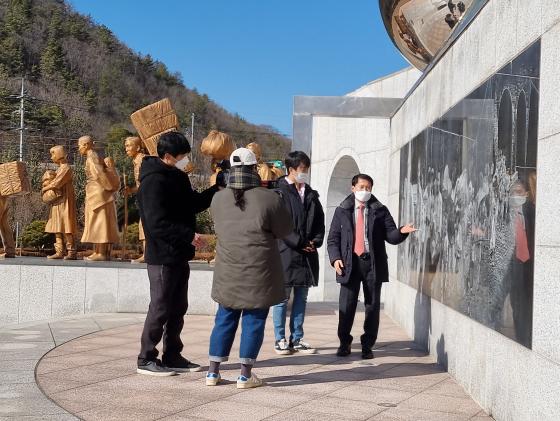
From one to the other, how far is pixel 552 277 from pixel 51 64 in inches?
2800

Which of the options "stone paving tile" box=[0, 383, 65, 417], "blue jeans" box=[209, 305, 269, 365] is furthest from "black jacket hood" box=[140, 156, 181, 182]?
"stone paving tile" box=[0, 383, 65, 417]

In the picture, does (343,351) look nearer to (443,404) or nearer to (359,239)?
(359,239)

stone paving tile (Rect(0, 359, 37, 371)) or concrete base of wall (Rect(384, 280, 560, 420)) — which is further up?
concrete base of wall (Rect(384, 280, 560, 420))

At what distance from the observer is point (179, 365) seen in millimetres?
Result: 6008

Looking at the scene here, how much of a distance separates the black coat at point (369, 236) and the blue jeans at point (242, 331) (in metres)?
1.74

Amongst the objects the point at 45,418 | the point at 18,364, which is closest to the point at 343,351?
the point at 18,364

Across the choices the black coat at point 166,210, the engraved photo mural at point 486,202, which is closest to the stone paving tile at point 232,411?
the black coat at point 166,210

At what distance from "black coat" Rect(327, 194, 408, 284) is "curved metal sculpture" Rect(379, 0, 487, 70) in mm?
2092

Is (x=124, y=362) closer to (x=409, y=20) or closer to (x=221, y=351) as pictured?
(x=221, y=351)

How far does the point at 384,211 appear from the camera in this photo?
704 cm

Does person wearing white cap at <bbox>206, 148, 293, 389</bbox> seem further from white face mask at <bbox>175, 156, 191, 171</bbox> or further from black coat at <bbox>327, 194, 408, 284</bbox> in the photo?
black coat at <bbox>327, 194, 408, 284</bbox>

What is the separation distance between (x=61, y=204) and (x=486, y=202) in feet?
27.6

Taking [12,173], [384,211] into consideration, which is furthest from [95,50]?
[384,211]

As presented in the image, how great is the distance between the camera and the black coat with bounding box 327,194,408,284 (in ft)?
22.6
